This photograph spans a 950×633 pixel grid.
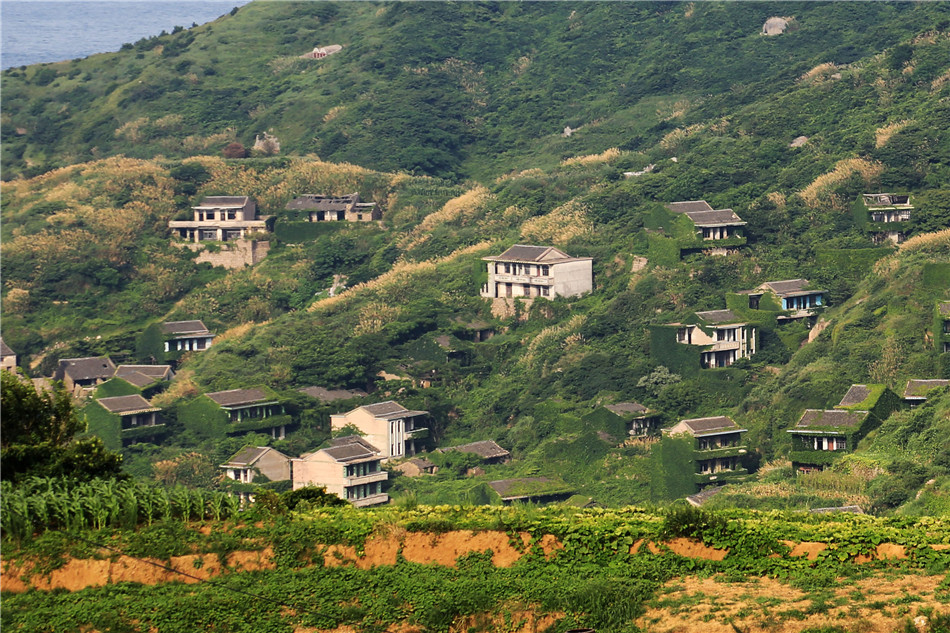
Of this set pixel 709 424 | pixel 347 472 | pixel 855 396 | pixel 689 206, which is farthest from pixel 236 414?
pixel 855 396

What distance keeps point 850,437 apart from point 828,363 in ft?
22.4

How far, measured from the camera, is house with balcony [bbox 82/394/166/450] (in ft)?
223

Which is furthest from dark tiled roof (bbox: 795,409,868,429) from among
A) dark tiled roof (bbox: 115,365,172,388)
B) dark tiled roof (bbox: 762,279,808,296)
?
dark tiled roof (bbox: 115,365,172,388)

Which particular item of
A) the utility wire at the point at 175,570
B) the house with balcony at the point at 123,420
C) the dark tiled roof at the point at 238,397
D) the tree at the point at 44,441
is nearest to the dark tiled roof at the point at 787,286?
the dark tiled roof at the point at 238,397

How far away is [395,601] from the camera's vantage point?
80.2 ft

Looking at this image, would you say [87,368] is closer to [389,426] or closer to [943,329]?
[389,426]

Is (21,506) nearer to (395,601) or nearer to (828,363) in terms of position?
(395,601)

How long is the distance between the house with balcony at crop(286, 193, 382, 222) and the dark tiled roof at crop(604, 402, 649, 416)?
3149cm

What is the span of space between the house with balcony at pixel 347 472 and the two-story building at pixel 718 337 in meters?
14.5

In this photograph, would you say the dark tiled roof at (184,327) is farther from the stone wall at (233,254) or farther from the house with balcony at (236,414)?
the house with balcony at (236,414)

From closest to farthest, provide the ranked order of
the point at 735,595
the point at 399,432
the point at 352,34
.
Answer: the point at 735,595 < the point at 399,432 < the point at 352,34

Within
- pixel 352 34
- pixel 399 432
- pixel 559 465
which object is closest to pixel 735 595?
pixel 559 465

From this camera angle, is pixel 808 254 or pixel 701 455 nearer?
pixel 701 455

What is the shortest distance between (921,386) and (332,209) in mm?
43401
